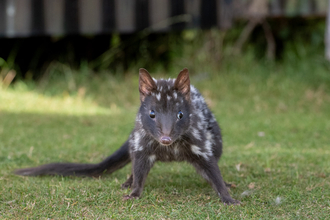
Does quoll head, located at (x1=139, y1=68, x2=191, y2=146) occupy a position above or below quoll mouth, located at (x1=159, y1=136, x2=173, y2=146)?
above

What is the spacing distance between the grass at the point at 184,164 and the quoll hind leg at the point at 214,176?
0.28 ft

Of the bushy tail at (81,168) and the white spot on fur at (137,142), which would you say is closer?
the white spot on fur at (137,142)

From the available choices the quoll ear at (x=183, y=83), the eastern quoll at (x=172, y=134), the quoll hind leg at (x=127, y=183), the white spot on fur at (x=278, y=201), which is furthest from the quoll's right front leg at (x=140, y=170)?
the white spot on fur at (x=278, y=201)

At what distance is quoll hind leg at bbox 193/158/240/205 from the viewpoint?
336cm

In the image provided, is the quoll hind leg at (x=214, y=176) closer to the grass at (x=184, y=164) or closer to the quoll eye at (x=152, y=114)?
the grass at (x=184, y=164)

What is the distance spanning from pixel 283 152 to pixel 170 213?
7.37 ft

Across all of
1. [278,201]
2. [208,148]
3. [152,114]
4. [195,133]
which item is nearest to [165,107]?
[152,114]

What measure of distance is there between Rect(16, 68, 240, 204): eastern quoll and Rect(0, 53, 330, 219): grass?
0.70ft

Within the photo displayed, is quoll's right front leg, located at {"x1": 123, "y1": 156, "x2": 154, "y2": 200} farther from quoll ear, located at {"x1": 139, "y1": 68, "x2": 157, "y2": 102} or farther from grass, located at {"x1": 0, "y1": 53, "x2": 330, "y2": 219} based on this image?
quoll ear, located at {"x1": 139, "y1": 68, "x2": 157, "y2": 102}

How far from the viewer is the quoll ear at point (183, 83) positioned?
11.2 feet

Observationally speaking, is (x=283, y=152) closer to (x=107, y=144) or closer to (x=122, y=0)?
(x=107, y=144)

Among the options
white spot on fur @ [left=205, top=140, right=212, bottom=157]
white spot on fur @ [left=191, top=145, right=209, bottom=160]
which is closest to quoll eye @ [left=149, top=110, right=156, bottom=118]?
white spot on fur @ [left=191, top=145, right=209, bottom=160]

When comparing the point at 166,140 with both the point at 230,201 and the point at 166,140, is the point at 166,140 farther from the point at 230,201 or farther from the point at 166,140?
the point at 230,201

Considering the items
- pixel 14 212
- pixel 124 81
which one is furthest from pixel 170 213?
pixel 124 81
